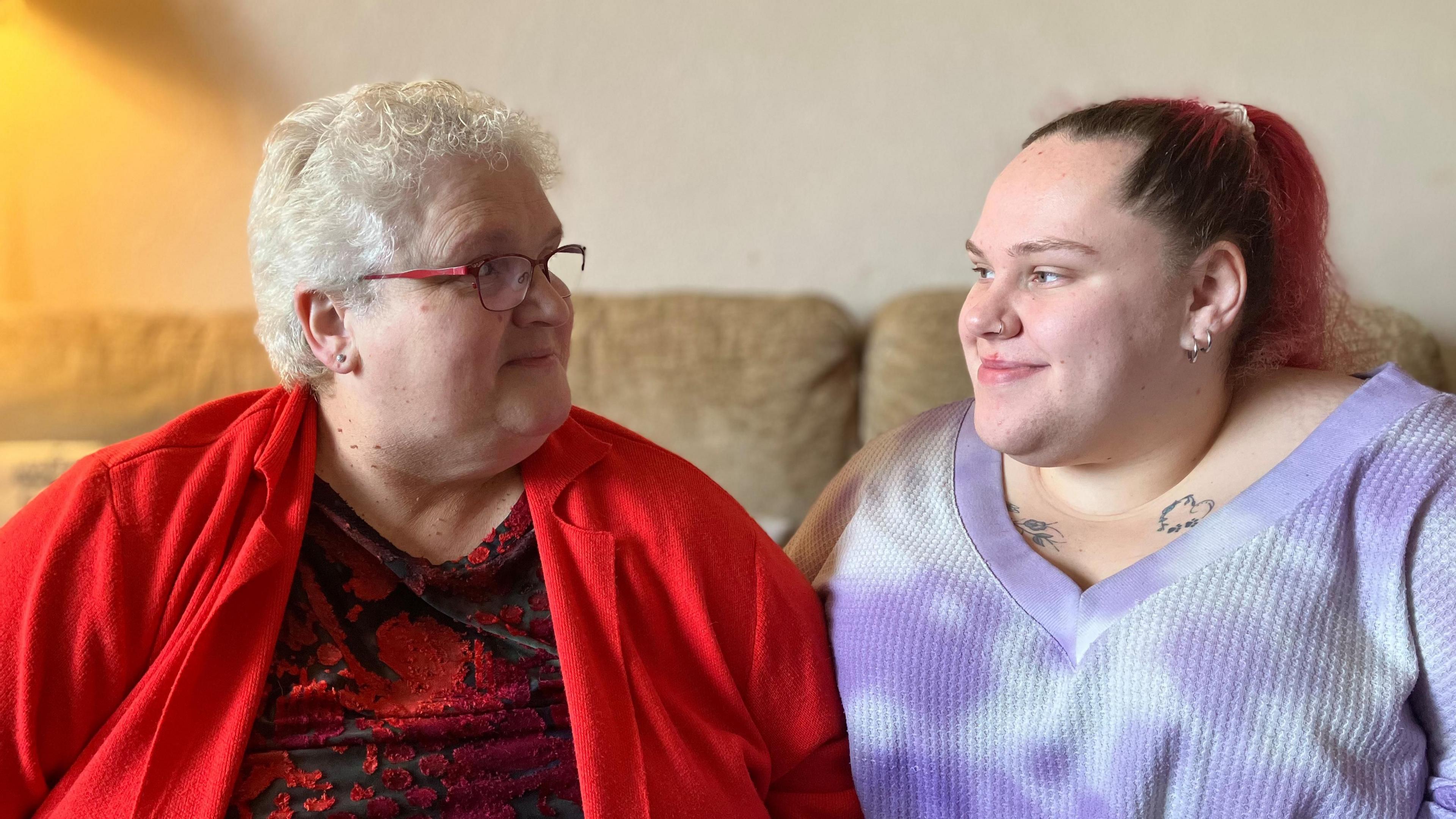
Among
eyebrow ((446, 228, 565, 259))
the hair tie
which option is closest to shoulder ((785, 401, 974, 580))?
the hair tie

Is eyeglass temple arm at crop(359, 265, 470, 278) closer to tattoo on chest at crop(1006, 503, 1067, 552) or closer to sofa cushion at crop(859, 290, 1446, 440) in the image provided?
tattoo on chest at crop(1006, 503, 1067, 552)

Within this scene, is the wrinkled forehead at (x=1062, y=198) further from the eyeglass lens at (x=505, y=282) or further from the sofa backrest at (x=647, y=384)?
the sofa backrest at (x=647, y=384)

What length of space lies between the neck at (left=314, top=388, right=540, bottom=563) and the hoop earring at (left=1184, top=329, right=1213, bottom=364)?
775 mm

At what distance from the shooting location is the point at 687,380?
6.70 ft

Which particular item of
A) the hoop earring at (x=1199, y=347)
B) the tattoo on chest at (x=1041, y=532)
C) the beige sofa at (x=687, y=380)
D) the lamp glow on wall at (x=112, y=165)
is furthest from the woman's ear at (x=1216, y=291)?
the lamp glow on wall at (x=112, y=165)

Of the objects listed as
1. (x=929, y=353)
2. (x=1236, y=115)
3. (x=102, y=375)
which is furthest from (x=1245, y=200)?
(x=102, y=375)

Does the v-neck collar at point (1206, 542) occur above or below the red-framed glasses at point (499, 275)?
below

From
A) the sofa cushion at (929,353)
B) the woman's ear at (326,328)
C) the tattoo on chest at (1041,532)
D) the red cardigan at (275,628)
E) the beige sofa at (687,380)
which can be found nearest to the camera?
the red cardigan at (275,628)

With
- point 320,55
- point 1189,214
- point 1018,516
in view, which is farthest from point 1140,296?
point 320,55

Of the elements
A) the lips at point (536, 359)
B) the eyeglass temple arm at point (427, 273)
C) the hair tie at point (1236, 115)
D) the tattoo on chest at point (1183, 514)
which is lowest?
the tattoo on chest at point (1183, 514)

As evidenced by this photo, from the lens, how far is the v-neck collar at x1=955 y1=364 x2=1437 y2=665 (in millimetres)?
1220

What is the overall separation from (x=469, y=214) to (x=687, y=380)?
88 cm

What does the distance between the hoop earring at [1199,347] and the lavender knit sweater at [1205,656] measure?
0.52 ft

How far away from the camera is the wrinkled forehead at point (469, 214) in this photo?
1190mm
